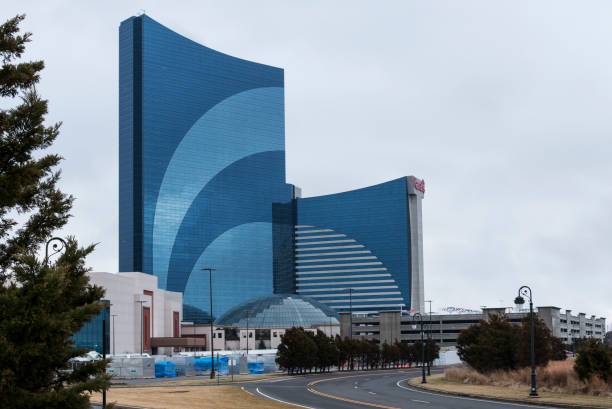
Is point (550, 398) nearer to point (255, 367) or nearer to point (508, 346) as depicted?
point (508, 346)

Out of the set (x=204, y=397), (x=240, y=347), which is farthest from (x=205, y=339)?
(x=204, y=397)

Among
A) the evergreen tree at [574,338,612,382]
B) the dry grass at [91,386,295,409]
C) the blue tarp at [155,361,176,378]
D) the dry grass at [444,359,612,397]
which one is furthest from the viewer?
the blue tarp at [155,361,176,378]

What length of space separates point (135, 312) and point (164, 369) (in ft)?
183

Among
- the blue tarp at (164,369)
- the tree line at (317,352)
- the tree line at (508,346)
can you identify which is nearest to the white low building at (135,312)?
the blue tarp at (164,369)

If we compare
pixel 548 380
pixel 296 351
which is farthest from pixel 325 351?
pixel 548 380

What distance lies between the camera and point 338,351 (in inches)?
4168

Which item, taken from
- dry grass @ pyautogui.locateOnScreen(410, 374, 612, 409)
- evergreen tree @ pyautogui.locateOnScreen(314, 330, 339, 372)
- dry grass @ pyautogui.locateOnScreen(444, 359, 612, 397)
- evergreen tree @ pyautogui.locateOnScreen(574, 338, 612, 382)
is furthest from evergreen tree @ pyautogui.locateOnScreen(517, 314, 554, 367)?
evergreen tree @ pyautogui.locateOnScreen(314, 330, 339, 372)

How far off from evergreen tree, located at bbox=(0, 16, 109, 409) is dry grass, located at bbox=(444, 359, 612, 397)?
3485 centimetres

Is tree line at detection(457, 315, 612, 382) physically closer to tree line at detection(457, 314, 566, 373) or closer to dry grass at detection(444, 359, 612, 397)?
tree line at detection(457, 314, 566, 373)

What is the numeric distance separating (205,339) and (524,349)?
13447 cm

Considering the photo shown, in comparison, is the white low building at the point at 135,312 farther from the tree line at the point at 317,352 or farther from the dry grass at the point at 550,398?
the dry grass at the point at 550,398

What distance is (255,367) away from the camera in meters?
98.8

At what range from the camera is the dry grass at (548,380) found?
44.8 metres

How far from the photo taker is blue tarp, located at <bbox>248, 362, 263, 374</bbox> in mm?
98238
